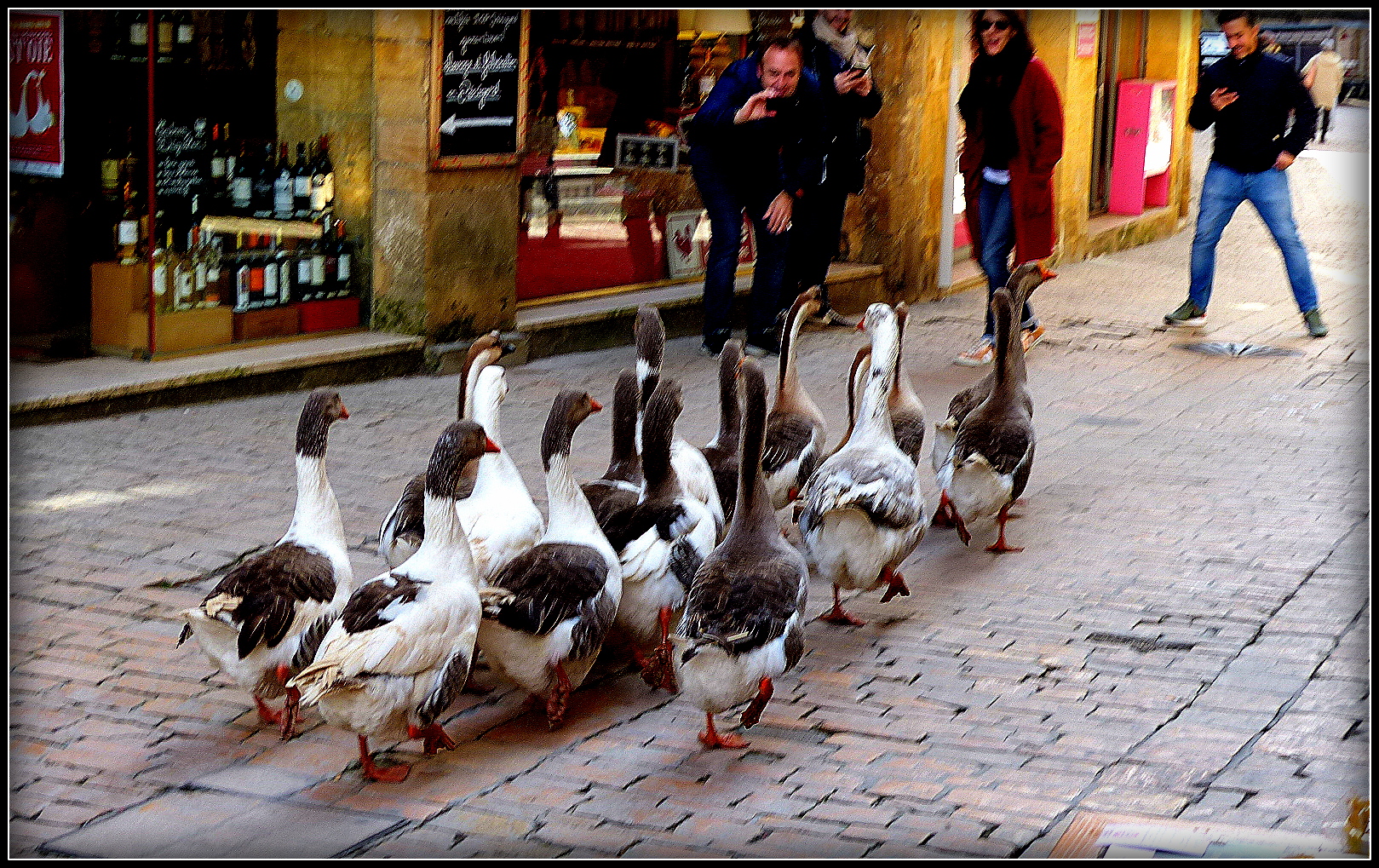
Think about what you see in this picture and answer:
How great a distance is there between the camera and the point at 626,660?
580 centimetres

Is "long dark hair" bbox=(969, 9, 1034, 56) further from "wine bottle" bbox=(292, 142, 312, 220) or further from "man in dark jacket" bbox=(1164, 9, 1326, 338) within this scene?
"wine bottle" bbox=(292, 142, 312, 220)

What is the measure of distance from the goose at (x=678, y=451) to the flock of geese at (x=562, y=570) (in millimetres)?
12

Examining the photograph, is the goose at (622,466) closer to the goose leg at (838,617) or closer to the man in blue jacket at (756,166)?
the goose leg at (838,617)

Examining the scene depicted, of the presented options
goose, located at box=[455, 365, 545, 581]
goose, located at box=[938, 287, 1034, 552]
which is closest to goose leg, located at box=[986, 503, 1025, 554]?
goose, located at box=[938, 287, 1034, 552]

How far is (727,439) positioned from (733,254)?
4.42m

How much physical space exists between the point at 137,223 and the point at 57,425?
1571 mm

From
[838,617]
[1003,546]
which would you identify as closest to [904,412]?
[1003,546]

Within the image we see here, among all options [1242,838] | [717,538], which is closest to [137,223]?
[717,538]

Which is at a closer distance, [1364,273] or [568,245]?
[568,245]

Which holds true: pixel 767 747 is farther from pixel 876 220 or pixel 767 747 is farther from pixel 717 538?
pixel 876 220

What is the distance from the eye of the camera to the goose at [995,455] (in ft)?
22.5

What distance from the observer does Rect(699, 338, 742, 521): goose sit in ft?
21.0

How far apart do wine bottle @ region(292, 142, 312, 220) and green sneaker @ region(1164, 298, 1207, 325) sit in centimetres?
674

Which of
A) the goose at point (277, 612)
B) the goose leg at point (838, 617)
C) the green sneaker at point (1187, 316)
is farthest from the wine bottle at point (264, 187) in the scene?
the green sneaker at point (1187, 316)
